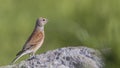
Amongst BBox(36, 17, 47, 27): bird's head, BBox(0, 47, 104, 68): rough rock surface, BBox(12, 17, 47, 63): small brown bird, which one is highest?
BBox(0, 47, 104, 68): rough rock surface

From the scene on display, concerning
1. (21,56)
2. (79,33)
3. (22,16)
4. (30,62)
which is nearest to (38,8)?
(22,16)

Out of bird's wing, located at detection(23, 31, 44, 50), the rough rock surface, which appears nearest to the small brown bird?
bird's wing, located at detection(23, 31, 44, 50)

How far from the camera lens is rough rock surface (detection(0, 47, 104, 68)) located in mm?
2691

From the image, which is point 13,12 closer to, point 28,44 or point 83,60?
point 28,44

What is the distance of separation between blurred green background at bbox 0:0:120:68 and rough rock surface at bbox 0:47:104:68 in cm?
7

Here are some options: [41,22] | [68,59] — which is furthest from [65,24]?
[41,22]

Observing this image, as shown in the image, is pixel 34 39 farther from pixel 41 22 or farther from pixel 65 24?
pixel 65 24

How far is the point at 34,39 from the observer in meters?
4.90

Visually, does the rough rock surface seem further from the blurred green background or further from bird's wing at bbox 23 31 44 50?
bird's wing at bbox 23 31 44 50

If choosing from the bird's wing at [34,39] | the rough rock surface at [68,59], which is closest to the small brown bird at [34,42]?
the bird's wing at [34,39]

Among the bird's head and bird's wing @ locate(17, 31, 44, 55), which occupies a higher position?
the bird's head

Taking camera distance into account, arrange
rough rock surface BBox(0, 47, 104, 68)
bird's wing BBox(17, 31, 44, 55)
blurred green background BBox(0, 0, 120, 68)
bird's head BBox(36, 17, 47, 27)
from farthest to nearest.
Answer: bird's head BBox(36, 17, 47, 27)
bird's wing BBox(17, 31, 44, 55)
rough rock surface BBox(0, 47, 104, 68)
blurred green background BBox(0, 0, 120, 68)

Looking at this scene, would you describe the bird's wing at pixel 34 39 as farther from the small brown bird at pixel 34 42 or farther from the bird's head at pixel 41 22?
the bird's head at pixel 41 22

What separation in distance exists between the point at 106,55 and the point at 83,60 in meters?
0.50
